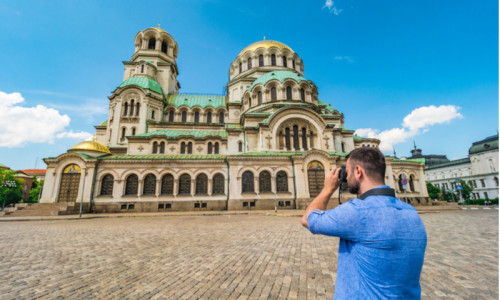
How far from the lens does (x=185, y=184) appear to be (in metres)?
23.1

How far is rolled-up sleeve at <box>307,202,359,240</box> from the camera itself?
5.15 ft

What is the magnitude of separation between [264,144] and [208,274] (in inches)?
833

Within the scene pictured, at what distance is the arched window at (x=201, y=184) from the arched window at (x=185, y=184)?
0.95 metres

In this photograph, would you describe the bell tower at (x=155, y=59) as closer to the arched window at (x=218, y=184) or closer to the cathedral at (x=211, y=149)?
the cathedral at (x=211, y=149)

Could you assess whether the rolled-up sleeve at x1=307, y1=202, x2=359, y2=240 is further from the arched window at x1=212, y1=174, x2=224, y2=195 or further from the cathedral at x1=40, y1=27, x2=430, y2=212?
the arched window at x1=212, y1=174, x2=224, y2=195

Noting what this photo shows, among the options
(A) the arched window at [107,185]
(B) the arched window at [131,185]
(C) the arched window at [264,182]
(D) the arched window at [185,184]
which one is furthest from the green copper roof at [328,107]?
(A) the arched window at [107,185]

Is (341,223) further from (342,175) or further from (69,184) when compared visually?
(69,184)

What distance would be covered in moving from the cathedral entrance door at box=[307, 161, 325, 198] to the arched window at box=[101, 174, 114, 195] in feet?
68.3

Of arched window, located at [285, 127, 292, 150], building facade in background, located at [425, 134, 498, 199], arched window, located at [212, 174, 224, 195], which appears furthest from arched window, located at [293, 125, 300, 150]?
building facade in background, located at [425, 134, 498, 199]

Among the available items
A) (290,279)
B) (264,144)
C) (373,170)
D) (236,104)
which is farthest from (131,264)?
(236,104)

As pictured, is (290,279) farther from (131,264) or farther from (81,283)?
(81,283)

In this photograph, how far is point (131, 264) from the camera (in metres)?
5.73

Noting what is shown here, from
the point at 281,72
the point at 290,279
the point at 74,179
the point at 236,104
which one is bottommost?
the point at 290,279

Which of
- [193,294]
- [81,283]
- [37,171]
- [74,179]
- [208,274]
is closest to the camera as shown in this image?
[193,294]
